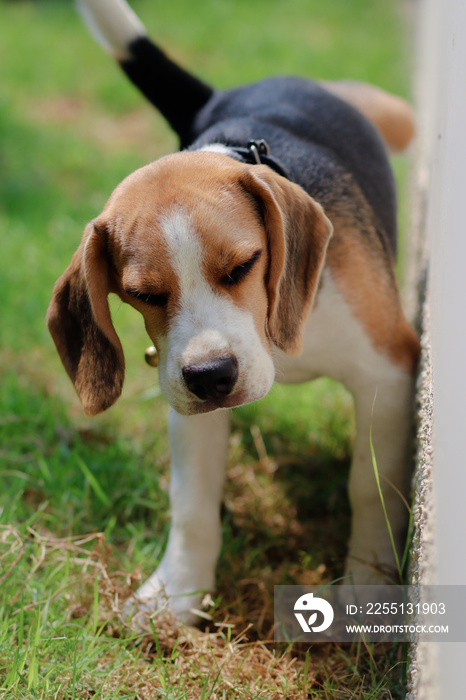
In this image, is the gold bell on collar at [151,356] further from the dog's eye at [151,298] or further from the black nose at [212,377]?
the black nose at [212,377]

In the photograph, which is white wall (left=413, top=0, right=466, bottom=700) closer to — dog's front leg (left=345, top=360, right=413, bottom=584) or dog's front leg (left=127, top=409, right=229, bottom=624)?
dog's front leg (left=345, top=360, right=413, bottom=584)

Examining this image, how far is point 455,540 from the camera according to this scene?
4.90 feet

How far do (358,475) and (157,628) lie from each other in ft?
2.73

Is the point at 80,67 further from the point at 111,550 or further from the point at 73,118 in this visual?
the point at 111,550

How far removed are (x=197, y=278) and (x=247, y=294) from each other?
0.59ft

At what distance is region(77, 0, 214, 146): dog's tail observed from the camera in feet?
11.0

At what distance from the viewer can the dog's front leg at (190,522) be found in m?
2.69

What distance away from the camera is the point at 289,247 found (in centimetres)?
237

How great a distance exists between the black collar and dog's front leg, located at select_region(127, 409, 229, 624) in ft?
2.78

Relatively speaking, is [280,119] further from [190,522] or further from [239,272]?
[190,522]

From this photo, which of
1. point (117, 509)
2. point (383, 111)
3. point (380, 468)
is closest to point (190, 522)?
point (117, 509)

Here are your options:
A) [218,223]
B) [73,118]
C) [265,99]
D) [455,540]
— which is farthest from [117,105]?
[455,540]

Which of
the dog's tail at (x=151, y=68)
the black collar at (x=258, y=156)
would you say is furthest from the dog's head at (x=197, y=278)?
the dog's tail at (x=151, y=68)

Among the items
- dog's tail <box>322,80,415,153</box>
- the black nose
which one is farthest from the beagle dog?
dog's tail <box>322,80,415,153</box>
